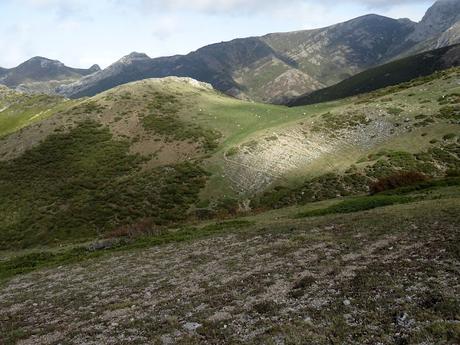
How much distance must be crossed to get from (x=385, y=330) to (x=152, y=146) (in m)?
68.2

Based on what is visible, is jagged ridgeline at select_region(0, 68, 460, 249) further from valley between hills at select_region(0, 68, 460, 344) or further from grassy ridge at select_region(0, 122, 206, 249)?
valley between hills at select_region(0, 68, 460, 344)

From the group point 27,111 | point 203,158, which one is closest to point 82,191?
point 203,158

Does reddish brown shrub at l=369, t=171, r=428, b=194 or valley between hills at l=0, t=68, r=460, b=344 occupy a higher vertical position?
valley between hills at l=0, t=68, r=460, b=344

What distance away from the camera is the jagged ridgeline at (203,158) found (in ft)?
175

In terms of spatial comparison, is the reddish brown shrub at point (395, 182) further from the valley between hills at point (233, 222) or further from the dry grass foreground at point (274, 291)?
the dry grass foreground at point (274, 291)

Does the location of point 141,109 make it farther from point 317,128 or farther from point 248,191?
point 248,191

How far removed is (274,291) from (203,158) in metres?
51.0

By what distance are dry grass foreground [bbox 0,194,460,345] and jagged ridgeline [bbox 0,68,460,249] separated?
22238 mm

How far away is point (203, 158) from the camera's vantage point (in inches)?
2682

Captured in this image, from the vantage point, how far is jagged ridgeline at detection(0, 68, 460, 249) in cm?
5341

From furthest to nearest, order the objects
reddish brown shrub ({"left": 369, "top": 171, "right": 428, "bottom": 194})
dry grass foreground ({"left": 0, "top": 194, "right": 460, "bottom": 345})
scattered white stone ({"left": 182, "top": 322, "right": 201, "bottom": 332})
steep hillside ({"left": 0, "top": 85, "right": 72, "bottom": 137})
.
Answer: steep hillside ({"left": 0, "top": 85, "right": 72, "bottom": 137}) < reddish brown shrub ({"left": 369, "top": 171, "right": 428, "bottom": 194}) < scattered white stone ({"left": 182, "top": 322, "right": 201, "bottom": 332}) < dry grass foreground ({"left": 0, "top": 194, "right": 460, "bottom": 345})

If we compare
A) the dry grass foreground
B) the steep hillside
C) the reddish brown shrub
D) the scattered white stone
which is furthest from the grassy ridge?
the steep hillside

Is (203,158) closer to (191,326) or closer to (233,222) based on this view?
(233,222)

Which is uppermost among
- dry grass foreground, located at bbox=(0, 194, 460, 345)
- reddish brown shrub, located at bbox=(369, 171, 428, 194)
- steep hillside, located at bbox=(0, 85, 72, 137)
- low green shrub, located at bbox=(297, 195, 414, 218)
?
steep hillside, located at bbox=(0, 85, 72, 137)
